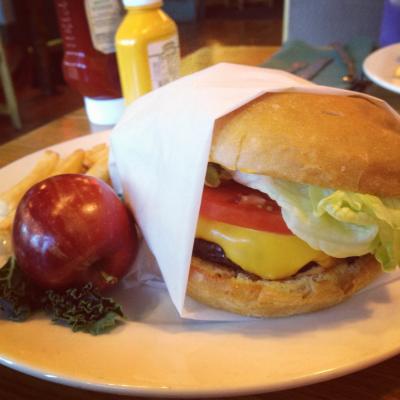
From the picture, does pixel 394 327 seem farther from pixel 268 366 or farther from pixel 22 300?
pixel 22 300

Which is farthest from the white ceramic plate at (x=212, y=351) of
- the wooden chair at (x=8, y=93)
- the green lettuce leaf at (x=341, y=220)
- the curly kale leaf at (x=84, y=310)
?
the wooden chair at (x=8, y=93)

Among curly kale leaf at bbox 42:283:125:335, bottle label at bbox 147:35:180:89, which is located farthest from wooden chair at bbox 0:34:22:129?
curly kale leaf at bbox 42:283:125:335

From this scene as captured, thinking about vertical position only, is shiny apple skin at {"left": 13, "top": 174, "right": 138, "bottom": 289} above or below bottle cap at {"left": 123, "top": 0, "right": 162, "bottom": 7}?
below

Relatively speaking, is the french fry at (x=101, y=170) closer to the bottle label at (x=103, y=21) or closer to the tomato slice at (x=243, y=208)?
the tomato slice at (x=243, y=208)

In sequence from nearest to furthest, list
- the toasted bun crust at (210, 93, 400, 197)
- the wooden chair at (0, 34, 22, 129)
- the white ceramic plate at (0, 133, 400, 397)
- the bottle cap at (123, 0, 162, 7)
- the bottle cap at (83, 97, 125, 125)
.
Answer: the white ceramic plate at (0, 133, 400, 397) → the toasted bun crust at (210, 93, 400, 197) → the bottle cap at (123, 0, 162, 7) → the bottle cap at (83, 97, 125, 125) → the wooden chair at (0, 34, 22, 129)

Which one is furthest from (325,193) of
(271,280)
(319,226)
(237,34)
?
(237,34)

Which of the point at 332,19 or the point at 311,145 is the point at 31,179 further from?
the point at 332,19

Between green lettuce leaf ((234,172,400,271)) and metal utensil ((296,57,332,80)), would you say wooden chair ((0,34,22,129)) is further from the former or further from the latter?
green lettuce leaf ((234,172,400,271))
